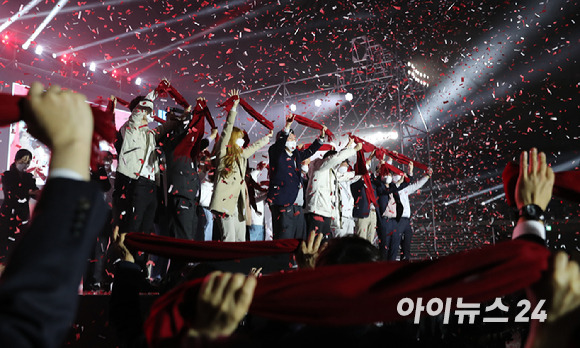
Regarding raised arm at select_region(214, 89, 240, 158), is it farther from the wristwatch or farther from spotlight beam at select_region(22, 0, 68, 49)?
spotlight beam at select_region(22, 0, 68, 49)

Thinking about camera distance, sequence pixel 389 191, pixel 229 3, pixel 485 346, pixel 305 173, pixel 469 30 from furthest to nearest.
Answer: pixel 469 30
pixel 229 3
pixel 389 191
pixel 305 173
pixel 485 346

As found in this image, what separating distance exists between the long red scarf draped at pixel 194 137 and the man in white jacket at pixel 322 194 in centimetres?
202

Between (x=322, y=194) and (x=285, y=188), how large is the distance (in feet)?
2.63

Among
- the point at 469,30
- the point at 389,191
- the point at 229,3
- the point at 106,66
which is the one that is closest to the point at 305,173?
the point at 389,191

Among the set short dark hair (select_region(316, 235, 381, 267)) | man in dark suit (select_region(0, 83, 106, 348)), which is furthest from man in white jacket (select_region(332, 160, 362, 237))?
man in dark suit (select_region(0, 83, 106, 348))

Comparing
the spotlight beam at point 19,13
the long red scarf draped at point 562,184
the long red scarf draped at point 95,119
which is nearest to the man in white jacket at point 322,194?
the long red scarf draped at point 562,184

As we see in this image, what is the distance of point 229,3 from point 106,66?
20.6ft

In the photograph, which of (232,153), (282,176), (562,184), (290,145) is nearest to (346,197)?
(290,145)

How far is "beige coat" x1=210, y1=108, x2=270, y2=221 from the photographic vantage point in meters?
5.89

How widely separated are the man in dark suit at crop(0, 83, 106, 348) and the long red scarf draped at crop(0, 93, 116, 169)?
0.17 metres

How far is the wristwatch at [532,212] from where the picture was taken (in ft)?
4.70

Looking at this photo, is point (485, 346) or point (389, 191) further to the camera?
point (389, 191)

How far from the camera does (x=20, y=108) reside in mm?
1058

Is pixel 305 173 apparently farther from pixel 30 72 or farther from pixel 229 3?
pixel 30 72
